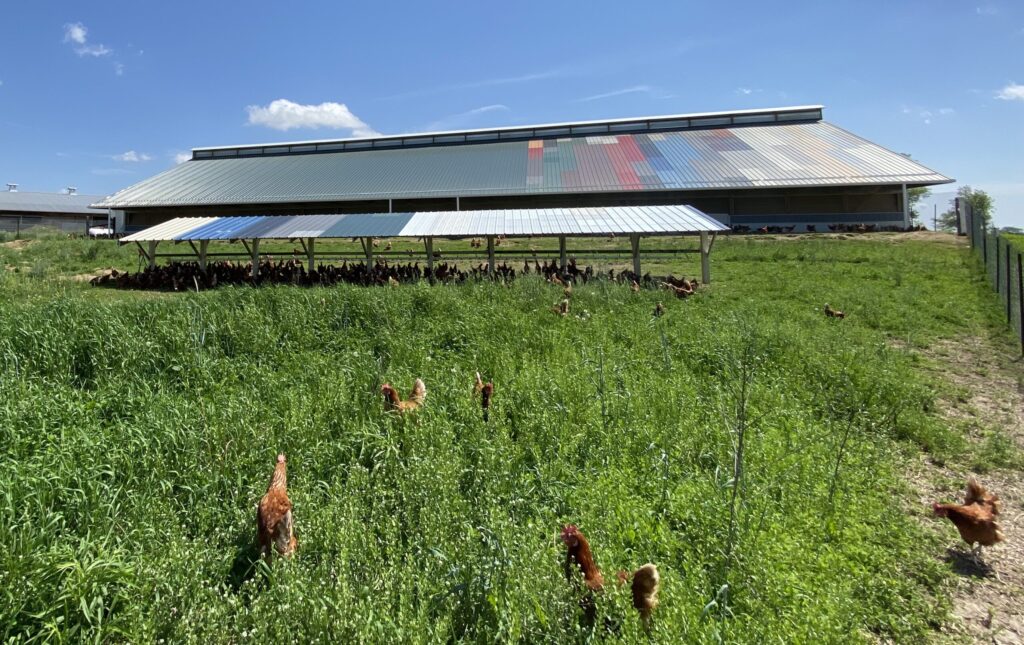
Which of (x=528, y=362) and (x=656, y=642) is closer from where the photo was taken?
(x=656, y=642)

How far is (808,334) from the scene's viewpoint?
8.32 metres

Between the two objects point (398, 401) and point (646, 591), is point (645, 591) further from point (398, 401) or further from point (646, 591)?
point (398, 401)

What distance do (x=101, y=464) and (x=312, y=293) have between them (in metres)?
5.59

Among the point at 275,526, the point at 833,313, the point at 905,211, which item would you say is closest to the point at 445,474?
the point at 275,526

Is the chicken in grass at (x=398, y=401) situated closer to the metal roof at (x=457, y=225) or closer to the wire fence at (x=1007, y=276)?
the wire fence at (x=1007, y=276)

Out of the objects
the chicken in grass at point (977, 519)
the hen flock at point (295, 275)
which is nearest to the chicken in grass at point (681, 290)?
the hen flock at point (295, 275)

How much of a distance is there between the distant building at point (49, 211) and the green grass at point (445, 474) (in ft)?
202

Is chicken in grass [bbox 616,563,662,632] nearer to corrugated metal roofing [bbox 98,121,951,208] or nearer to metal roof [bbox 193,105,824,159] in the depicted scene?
corrugated metal roofing [bbox 98,121,951,208]

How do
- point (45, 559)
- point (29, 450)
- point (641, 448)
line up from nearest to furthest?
point (45, 559) < point (29, 450) < point (641, 448)

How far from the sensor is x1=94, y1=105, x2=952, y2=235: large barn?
33.6 metres

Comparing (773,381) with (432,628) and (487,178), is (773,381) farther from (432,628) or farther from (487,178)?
(487,178)

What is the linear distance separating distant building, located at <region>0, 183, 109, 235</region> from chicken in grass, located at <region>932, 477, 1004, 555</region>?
67.8 metres

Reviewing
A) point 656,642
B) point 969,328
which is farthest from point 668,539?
point 969,328

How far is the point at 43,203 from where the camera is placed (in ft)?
208
